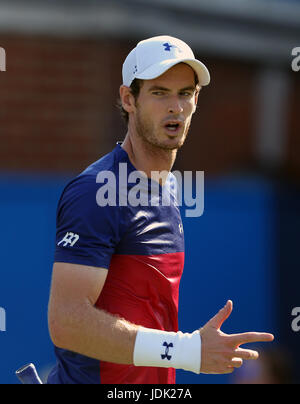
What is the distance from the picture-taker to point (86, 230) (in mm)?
4215

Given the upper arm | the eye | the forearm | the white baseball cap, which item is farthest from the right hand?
the white baseball cap

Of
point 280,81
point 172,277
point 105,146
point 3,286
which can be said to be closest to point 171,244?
point 172,277

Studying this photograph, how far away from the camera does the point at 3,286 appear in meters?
8.37

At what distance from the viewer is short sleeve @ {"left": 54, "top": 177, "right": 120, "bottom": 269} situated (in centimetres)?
418

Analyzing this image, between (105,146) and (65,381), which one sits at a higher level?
(105,146)

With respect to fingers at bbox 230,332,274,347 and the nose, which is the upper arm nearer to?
fingers at bbox 230,332,274,347

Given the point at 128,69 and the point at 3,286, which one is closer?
the point at 128,69

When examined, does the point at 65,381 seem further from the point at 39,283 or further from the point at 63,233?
the point at 39,283

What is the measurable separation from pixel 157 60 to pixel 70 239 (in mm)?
1084

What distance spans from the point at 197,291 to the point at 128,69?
4875 mm

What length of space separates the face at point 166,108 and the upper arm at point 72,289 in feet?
2.79
